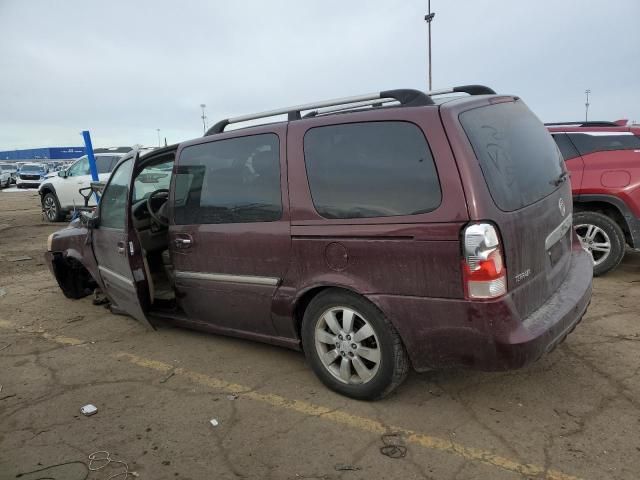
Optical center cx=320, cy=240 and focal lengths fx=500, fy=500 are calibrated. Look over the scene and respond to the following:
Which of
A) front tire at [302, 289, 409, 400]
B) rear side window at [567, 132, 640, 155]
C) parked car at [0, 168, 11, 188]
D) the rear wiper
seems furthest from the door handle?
parked car at [0, 168, 11, 188]

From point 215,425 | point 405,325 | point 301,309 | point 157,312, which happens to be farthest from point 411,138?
point 157,312

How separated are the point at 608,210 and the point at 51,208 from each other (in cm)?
1355

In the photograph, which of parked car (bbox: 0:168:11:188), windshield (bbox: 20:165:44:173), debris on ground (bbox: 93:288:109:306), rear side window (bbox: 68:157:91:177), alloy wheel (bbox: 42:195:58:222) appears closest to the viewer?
debris on ground (bbox: 93:288:109:306)

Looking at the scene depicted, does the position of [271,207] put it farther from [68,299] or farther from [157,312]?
[68,299]

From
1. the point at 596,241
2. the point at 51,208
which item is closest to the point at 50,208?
the point at 51,208

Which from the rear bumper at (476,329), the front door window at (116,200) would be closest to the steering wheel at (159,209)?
the front door window at (116,200)

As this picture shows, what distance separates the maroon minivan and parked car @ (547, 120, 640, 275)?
7.29 feet

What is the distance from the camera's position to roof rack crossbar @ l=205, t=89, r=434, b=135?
9.68ft

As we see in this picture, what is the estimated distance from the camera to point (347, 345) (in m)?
3.11

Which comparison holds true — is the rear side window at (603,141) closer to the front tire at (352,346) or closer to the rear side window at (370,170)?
the rear side window at (370,170)

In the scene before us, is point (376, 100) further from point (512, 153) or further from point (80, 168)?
point (80, 168)

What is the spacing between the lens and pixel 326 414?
308cm

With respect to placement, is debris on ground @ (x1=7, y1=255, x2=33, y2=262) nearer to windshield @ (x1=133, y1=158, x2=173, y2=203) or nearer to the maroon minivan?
windshield @ (x1=133, y1=158, x2=173, y2=203)

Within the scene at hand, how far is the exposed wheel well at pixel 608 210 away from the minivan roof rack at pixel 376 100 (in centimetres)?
293
